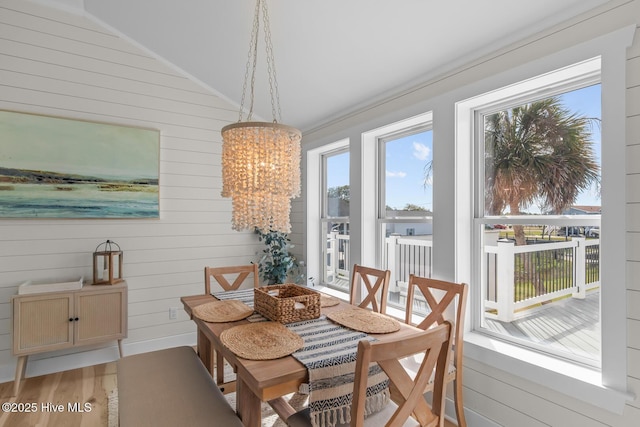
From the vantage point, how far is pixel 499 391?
6.75 feet

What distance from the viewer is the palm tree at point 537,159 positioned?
1.94m

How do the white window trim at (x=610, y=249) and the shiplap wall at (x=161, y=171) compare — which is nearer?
the white window trim at (x=610, y=249)

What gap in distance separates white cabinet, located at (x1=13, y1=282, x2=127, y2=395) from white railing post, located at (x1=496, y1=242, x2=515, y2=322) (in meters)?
3.01

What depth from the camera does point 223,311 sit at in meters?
2.13

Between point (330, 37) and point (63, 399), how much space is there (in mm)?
3340

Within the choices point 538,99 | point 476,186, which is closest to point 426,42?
point 538,99

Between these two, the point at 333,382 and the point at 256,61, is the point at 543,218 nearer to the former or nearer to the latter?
the point at 333,382

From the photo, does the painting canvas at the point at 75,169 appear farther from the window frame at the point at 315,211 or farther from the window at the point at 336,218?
the window at the point at 336,218

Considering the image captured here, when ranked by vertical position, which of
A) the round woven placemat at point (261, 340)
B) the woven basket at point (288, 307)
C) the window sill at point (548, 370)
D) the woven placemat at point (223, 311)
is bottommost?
the window sill at point (548, 370)

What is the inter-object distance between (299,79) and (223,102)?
3.84ft

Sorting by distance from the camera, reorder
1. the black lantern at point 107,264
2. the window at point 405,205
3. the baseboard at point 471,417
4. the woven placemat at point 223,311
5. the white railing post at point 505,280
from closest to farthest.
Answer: the woven placemat at point 223,311 < the baseboard at point 471,417 < the white railing post at point 505,280 < the window at point 405,205 < the black lantern at point 107,264

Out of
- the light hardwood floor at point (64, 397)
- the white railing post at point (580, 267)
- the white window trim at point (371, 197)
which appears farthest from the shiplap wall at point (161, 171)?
the white railing post at point (580, 267)

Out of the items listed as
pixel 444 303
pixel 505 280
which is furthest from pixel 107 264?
pixel 505 280

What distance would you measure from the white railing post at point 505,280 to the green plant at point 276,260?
7.08ft
